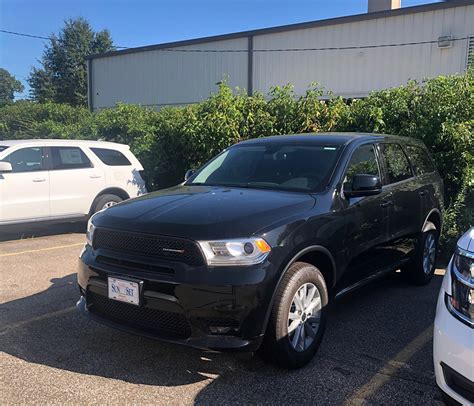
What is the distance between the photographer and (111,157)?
9.46 metres

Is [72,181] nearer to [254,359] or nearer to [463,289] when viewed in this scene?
[254,359]

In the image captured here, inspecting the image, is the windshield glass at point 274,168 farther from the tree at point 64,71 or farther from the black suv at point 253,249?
the tree at point 64,71

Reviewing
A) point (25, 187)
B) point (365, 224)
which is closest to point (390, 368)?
point (365, 224)

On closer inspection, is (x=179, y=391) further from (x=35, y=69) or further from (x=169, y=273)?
(x=35, y=69)

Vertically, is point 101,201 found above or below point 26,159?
below

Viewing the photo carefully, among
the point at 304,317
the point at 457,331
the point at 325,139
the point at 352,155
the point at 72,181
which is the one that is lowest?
the point at 304,317

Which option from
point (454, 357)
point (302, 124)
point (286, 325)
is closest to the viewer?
point (454, 357)

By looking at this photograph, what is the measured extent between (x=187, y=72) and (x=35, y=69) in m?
33.8

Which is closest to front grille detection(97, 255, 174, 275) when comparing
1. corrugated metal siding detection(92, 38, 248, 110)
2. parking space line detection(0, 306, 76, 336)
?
parking space line detection(0, 306, 76, 336)

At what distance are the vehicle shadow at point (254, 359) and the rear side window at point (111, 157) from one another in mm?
4601

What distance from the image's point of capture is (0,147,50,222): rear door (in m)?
7.96

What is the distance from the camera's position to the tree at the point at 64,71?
169 ft

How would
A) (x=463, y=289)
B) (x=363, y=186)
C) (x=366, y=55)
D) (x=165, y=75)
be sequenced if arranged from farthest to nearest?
(x=165, y=75) < (x=366, y=55) < (x=363, y=186) < (x=463, y=289)

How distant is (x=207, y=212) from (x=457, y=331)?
5.94ft
